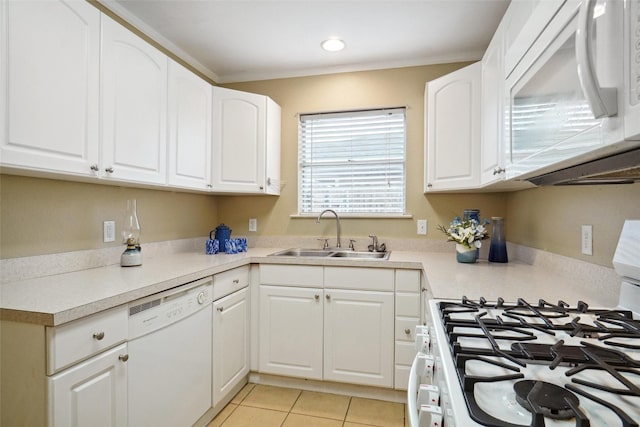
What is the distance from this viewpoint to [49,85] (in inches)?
52.9

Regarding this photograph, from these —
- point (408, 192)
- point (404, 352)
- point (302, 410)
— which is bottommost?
point (302, 410)

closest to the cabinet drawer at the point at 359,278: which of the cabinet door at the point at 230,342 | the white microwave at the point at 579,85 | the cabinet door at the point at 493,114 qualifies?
the cabinet door at the point at 230,342

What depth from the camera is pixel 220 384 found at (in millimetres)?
1978

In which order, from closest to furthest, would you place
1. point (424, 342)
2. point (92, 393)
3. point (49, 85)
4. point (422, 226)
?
1. point (424, 342)
2. point (92, 393)
3. point (49, 85)
4. point (422, 226)

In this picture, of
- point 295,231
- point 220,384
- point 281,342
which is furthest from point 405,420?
point 295,231

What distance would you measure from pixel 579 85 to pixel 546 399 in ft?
2.30

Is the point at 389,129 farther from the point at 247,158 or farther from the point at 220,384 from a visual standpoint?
the point at 220,384

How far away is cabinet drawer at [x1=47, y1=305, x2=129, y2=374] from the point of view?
3.42ft

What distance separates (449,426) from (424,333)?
0.55 meters

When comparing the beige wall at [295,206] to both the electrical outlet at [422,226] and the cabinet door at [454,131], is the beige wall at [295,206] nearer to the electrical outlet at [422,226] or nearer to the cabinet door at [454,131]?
the electrical outlet at [422,226]

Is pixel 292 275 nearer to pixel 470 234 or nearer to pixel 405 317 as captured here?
pixel 405 317

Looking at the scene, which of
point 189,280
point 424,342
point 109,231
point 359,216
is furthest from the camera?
point 359,216

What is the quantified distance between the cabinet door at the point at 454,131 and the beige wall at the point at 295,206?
0.33 metres

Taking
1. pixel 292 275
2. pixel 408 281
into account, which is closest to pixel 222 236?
pixel 292 275
